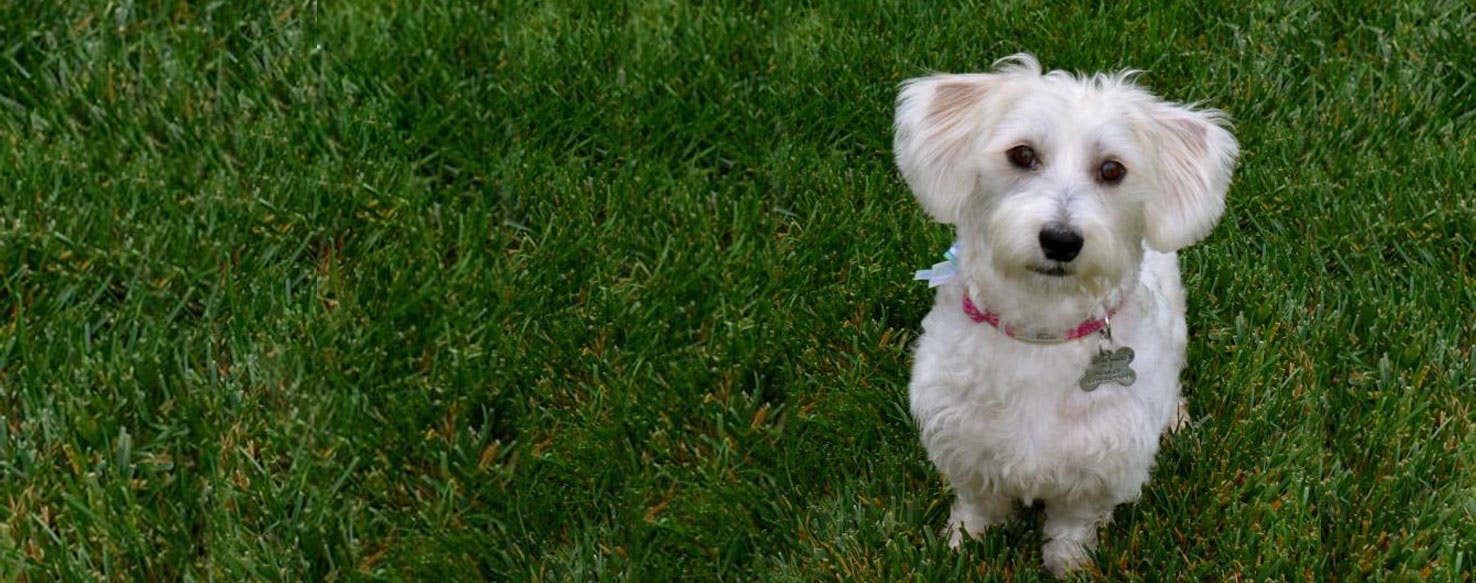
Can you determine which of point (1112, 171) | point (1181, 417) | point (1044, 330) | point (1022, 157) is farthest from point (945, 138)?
point (1181, 417)

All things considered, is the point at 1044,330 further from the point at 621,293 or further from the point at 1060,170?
the point at 621,293

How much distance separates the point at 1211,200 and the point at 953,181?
21.4 inches

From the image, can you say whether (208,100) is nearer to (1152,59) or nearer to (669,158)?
(669,158)

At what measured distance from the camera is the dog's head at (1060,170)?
112 inches

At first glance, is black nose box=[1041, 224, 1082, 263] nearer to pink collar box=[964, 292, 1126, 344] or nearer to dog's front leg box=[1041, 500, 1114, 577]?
pink collar box=[964, 292, 1126, 344]

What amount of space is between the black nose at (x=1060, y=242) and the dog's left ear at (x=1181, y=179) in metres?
0.30

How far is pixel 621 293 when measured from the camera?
4.36 metres

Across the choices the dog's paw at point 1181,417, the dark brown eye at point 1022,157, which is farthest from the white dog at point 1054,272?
the dog's paw at point 1181,417

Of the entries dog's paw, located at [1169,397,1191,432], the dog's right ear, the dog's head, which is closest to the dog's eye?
the dog's head

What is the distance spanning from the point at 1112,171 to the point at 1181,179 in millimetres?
191

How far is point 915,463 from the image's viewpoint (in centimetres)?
387

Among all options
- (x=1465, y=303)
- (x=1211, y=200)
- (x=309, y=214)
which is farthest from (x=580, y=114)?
→ (x=1465, y=303)

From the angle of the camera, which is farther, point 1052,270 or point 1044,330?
point 1044,330

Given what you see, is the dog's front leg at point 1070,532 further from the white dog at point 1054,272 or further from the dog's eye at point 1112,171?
the dog's eye at point 1112,171
